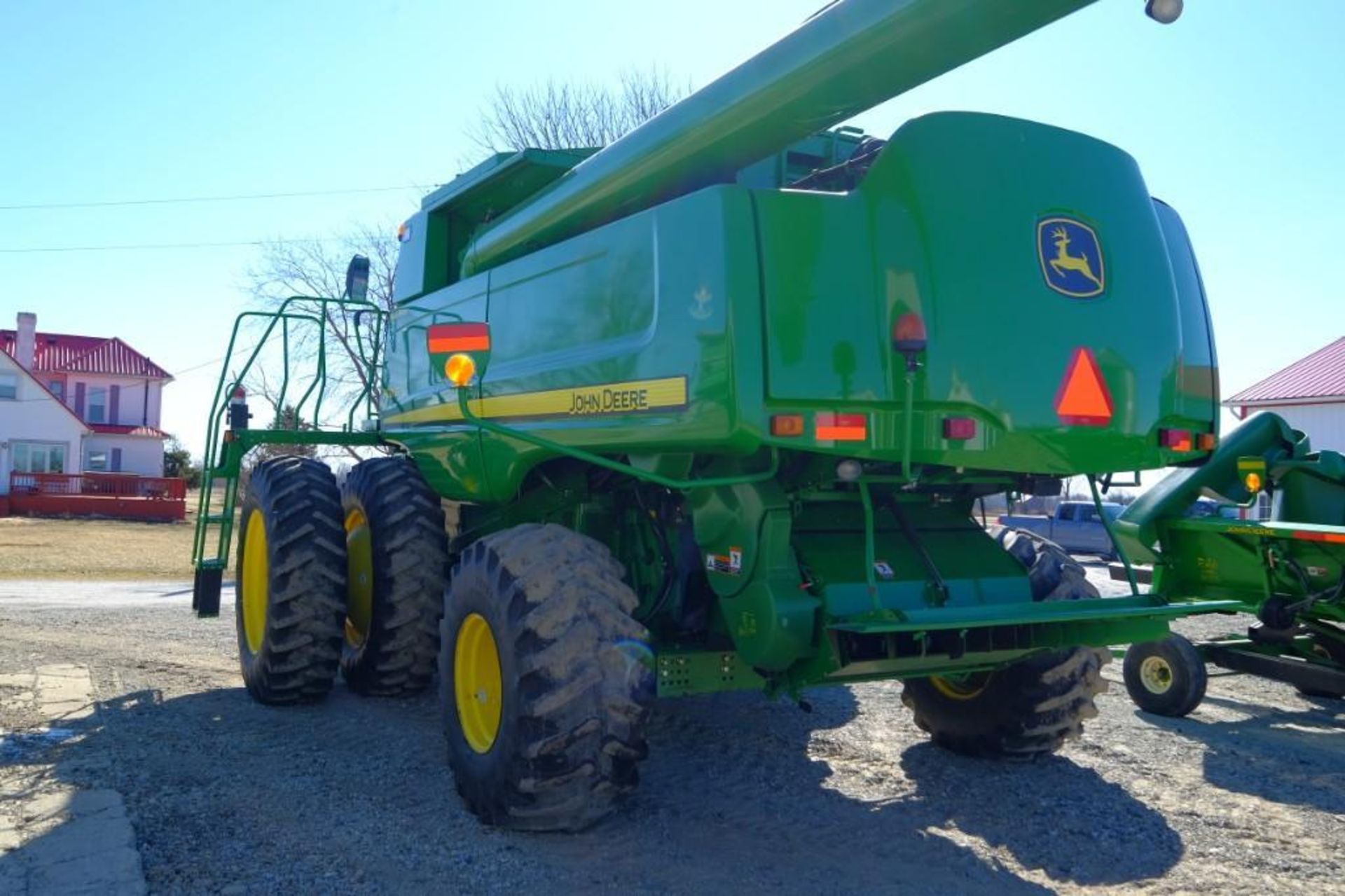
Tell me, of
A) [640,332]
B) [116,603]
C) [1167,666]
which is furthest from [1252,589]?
[116,603]

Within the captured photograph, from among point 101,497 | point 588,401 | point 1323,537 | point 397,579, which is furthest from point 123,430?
point 1323,537

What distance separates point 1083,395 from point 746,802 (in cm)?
238

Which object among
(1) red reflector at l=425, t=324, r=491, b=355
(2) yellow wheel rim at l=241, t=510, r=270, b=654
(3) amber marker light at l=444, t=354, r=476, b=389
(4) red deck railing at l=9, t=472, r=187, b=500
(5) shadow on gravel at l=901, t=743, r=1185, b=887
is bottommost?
(5) shadow on gravel at l=901, t=743, r=1185, b=887

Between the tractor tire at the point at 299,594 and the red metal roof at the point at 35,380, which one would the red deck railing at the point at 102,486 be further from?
the tractor tire at the point at 299,594

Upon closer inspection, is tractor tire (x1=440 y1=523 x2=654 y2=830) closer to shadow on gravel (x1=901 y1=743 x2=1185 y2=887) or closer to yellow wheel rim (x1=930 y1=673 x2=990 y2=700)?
shadow on gravel (x1=901 y1=743 x2=1185 y2=887)

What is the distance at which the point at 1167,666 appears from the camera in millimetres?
7445

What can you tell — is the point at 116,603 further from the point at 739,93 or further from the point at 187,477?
the point at 187,477

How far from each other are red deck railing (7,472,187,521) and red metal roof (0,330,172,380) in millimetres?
13478

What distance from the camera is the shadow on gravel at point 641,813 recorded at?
417 cm

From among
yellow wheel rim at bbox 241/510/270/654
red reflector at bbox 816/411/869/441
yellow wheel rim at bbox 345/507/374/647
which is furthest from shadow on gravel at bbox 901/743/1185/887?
yellow wheel rim at bbox 241/510/270/654

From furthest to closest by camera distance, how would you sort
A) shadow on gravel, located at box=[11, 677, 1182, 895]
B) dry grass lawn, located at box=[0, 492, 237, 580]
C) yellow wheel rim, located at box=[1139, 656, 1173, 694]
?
1. dry grass lawn, located at box=[0, 492, 237, 580]
2. yellow wheel rim, located at box=[1139, 656, 1173, 694]
3. shadow on gravel, located at box=[11, 677, 1182, 895]

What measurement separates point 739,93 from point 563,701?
254 cm

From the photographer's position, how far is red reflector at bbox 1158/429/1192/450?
4.77m

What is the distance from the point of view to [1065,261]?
4594mm
